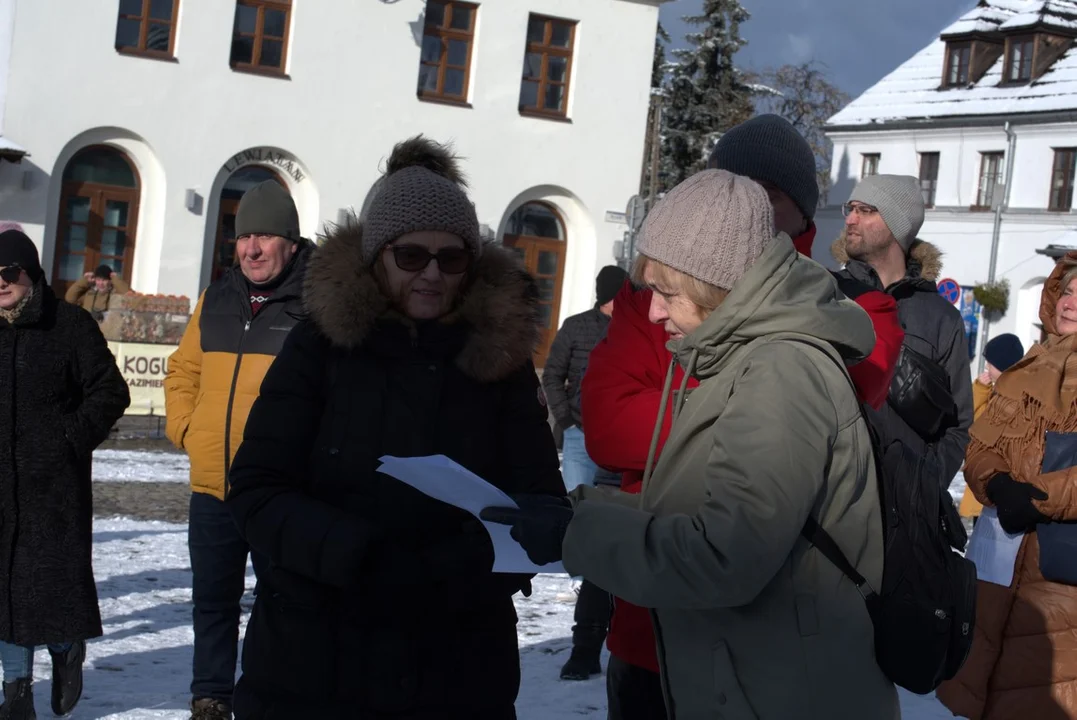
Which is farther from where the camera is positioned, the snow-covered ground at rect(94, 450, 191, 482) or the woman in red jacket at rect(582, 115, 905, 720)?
the snow-covered ground at rect(94, 450, 191, 482)

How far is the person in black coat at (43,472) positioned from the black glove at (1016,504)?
3.49 m

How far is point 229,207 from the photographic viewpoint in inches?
960

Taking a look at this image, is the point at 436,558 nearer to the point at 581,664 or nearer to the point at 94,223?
the point at 581,664

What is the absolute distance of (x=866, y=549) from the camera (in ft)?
8.12

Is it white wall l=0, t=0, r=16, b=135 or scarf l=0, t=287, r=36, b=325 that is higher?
white wall l=0, t=0, r=16, b=135

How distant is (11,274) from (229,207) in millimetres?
19286

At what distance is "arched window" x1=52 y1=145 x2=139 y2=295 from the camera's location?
2323 centimetres

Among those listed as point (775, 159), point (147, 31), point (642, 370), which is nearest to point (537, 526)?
point (642, 370)

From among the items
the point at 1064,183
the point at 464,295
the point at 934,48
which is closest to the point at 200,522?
the point at 464,295

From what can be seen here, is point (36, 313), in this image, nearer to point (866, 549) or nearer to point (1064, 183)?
point (866, 549)

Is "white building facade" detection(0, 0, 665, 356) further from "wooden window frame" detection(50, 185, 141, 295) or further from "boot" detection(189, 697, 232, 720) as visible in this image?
"boot" detection(189, 697, 232, 720)

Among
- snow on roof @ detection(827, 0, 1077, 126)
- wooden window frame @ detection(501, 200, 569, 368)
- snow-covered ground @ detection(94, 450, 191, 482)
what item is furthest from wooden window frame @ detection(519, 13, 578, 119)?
snow on roof @ detection(827, 0, 1077, 126)

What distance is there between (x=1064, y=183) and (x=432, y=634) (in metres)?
36.5

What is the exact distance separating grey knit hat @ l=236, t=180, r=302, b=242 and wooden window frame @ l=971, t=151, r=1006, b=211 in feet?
114
